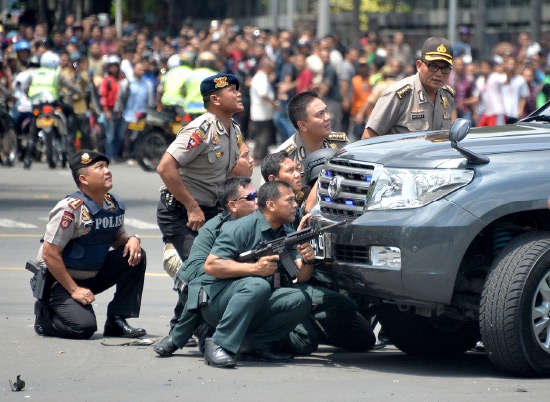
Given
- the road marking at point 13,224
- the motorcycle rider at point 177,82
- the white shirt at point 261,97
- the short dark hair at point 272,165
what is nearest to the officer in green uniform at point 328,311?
the short dark hair at point 272,165

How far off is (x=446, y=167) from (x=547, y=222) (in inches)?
29.5

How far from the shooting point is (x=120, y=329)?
821cm

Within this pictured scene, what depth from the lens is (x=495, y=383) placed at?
672 cm

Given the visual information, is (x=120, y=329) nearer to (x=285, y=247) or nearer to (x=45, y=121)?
(x=285, y=247)

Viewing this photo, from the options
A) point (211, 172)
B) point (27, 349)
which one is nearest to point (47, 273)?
point (27, 349)

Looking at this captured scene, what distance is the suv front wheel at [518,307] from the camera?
655 centimetres

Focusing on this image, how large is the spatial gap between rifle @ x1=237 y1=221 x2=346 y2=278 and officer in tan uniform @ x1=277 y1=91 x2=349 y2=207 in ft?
3.30

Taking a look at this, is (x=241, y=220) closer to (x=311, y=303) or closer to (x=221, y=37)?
(x=311, y=303)

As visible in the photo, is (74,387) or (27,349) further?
(27,349)

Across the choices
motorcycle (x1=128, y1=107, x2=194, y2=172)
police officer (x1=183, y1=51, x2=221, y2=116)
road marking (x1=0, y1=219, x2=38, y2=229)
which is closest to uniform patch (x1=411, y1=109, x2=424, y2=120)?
road marking (x1=0, y1=219, x2=38, y2=229)

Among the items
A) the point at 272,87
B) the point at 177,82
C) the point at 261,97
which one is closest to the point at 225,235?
the point at 177,82

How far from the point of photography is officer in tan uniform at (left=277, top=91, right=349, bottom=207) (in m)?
8.22

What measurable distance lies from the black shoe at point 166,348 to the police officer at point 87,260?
67 cm

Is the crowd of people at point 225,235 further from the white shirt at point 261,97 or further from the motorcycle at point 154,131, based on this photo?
the white shirt at point 261,97
